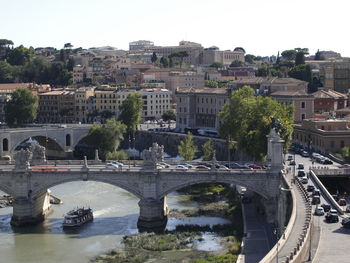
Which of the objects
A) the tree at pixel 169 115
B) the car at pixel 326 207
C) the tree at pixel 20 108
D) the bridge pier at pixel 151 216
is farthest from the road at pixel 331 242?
the tree at pixel 20 108

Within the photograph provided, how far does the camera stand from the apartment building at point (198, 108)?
3017 inches

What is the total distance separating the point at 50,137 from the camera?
73.8 meters

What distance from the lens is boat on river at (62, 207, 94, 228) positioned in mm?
41344

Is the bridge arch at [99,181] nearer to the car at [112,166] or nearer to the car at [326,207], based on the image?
the car at [112,166]

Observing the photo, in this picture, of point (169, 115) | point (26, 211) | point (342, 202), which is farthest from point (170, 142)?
point (342, 202)

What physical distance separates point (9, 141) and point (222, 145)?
67.9ft

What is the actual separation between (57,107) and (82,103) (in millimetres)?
3960

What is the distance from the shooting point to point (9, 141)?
232 ft

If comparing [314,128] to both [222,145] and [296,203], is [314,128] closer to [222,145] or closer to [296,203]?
[222,145]

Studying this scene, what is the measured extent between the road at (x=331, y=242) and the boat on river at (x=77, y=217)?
14059 millimetres

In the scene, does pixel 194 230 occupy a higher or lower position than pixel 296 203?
lower

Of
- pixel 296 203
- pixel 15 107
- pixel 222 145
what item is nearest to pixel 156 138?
Result: pixel 222 145

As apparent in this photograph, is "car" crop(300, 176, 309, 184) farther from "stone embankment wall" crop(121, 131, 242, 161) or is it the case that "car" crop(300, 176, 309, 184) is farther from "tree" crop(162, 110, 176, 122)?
"tree" crop(162, 110, 176, 122)

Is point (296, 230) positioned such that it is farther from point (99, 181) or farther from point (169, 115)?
point (169, 115)
